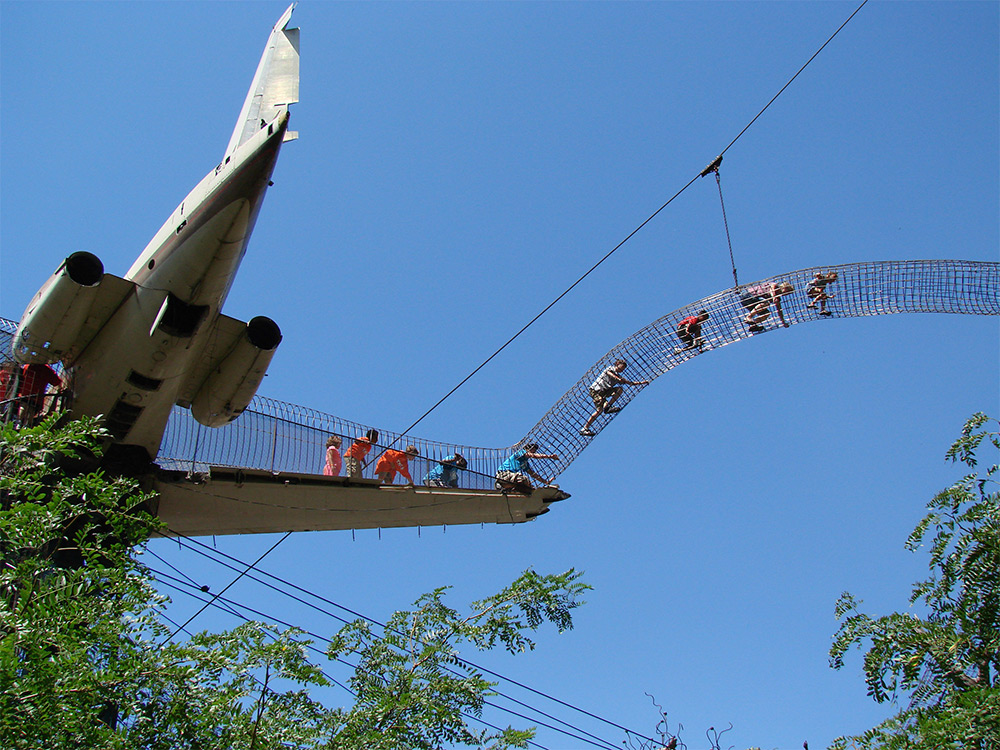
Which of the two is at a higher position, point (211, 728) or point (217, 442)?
point (217, 442)

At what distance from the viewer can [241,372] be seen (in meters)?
13.9

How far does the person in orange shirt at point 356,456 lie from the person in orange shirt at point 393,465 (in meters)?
0.37

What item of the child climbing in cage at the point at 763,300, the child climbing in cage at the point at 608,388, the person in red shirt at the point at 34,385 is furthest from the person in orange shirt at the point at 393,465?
the child climbing in cage at the point at 763,300

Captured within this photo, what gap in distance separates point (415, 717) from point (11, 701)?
12.1 ft

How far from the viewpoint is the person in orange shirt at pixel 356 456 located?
16.8 m

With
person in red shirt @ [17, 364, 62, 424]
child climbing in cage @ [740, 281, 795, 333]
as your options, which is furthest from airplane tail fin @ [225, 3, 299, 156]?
child climbing in cage @ [740, 281, 795, 333]

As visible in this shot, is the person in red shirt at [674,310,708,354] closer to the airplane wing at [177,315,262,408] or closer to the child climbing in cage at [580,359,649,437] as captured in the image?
the child climbing in cage at [580,359,649,437]

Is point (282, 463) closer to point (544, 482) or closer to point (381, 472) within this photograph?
point (381, 472)

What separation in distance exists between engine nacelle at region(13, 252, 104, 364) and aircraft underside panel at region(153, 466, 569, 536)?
108 inches

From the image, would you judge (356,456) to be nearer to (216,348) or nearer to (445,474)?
(445,474)

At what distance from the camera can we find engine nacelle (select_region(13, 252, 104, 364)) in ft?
41.0

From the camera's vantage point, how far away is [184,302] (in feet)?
40.8

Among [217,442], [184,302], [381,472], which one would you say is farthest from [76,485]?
[381,472]

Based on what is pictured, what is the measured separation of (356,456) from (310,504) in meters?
1.20
